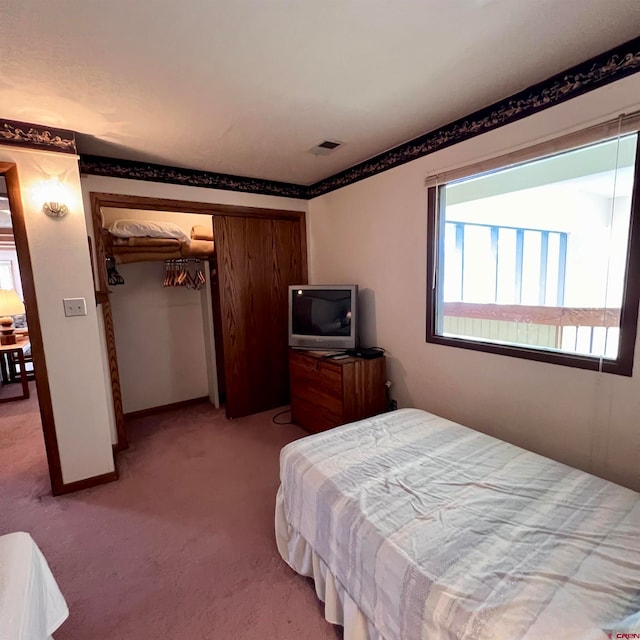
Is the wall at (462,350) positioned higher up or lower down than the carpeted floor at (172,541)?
higher up

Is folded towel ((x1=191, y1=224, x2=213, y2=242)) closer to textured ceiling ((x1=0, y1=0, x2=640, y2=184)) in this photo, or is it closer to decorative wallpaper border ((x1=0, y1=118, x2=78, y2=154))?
textured ceiling ((x1=0, y1=0, x2=640, y2=184))

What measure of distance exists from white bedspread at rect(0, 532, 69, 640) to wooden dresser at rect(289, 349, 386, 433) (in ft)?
6.21

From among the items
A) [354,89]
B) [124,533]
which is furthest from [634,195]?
[124,533]

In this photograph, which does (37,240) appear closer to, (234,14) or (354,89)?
(234,14)

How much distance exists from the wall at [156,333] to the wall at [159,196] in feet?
0.41

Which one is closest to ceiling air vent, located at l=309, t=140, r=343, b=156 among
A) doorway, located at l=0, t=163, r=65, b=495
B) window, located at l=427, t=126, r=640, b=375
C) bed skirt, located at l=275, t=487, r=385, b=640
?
window, located at l=427, t=126, r=640, b=375

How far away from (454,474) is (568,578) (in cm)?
53

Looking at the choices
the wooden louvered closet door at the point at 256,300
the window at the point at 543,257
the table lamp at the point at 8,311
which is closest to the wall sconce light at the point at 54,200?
the wooden louvered closet door at the point at 256,300

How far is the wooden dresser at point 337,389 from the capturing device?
2.69 metres

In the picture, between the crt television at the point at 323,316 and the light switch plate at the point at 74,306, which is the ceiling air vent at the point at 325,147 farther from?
the light switch plate at the point at 74,306

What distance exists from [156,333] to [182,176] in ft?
5.45

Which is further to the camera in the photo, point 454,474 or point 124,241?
point 124,241

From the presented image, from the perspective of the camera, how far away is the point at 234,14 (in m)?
1.28

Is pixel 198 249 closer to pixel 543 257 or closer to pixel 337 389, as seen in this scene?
pixel 337 389
